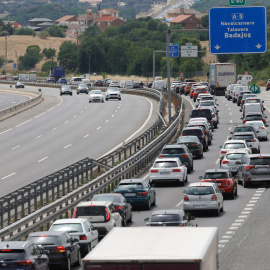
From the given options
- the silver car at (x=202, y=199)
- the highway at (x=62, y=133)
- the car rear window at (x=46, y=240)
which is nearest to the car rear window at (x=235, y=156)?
the highway at (x=62, y=133)

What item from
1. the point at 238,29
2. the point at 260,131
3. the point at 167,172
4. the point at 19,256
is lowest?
the point at 260,131

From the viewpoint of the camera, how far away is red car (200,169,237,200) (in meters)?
35.6

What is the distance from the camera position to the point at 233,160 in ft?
139

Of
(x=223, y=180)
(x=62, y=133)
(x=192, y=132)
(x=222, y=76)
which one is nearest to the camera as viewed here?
(x=223, y=180)

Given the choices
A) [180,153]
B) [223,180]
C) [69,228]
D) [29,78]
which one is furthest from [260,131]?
[29,78]

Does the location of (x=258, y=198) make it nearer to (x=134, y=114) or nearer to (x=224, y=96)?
(x=134, y=114)

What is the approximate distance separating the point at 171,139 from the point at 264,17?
960cm

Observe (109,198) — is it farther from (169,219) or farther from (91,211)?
(169,219)

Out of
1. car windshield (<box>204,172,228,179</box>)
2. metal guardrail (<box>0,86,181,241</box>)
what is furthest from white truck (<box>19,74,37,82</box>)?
car windshield (<box>204,172,228,179</box>)

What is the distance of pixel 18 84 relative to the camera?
15338 centimetres

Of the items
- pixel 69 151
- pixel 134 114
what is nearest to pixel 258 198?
pixel 69 151

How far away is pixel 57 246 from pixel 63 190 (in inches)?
459

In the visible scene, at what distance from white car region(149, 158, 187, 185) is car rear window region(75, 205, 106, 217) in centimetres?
1391

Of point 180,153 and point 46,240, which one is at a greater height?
point 46,240
